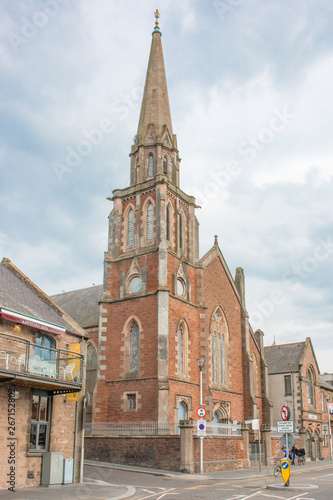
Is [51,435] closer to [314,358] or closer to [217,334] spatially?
[217,334]

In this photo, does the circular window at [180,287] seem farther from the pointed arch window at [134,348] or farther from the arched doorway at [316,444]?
the arched doorway at [316,444]

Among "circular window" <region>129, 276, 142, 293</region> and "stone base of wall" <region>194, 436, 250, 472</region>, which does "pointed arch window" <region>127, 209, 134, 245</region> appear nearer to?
"circular window" <region>129, 276, 142, 293</region>

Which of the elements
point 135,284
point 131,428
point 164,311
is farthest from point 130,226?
point 131,428

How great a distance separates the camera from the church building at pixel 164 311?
29.8m

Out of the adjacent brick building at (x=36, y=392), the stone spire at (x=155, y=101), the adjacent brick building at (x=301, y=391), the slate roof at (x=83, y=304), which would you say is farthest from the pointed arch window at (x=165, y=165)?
the adjacent brick building at (x=301, y=391)

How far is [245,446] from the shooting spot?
2711 cm

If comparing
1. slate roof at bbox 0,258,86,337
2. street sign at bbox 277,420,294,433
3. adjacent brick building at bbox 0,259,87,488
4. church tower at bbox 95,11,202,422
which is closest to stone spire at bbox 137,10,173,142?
church tower at bbox 95,11,202,422

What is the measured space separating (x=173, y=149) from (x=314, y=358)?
24.6m

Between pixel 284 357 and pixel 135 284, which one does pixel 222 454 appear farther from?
pixel 284 357

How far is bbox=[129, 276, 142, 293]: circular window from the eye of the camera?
32.2 metres

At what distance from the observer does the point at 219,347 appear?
117 ft

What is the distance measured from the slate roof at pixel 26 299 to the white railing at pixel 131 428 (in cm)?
946

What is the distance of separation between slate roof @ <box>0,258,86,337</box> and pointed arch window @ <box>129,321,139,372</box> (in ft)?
35.0

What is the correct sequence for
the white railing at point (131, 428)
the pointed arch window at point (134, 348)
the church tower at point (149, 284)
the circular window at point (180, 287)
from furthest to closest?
1. the circular window at point (180, 287)
2. the pointed arch window at point (134, 348)
3. the church tower at point (149, 284)
4. the white railing at point (131, 428)
